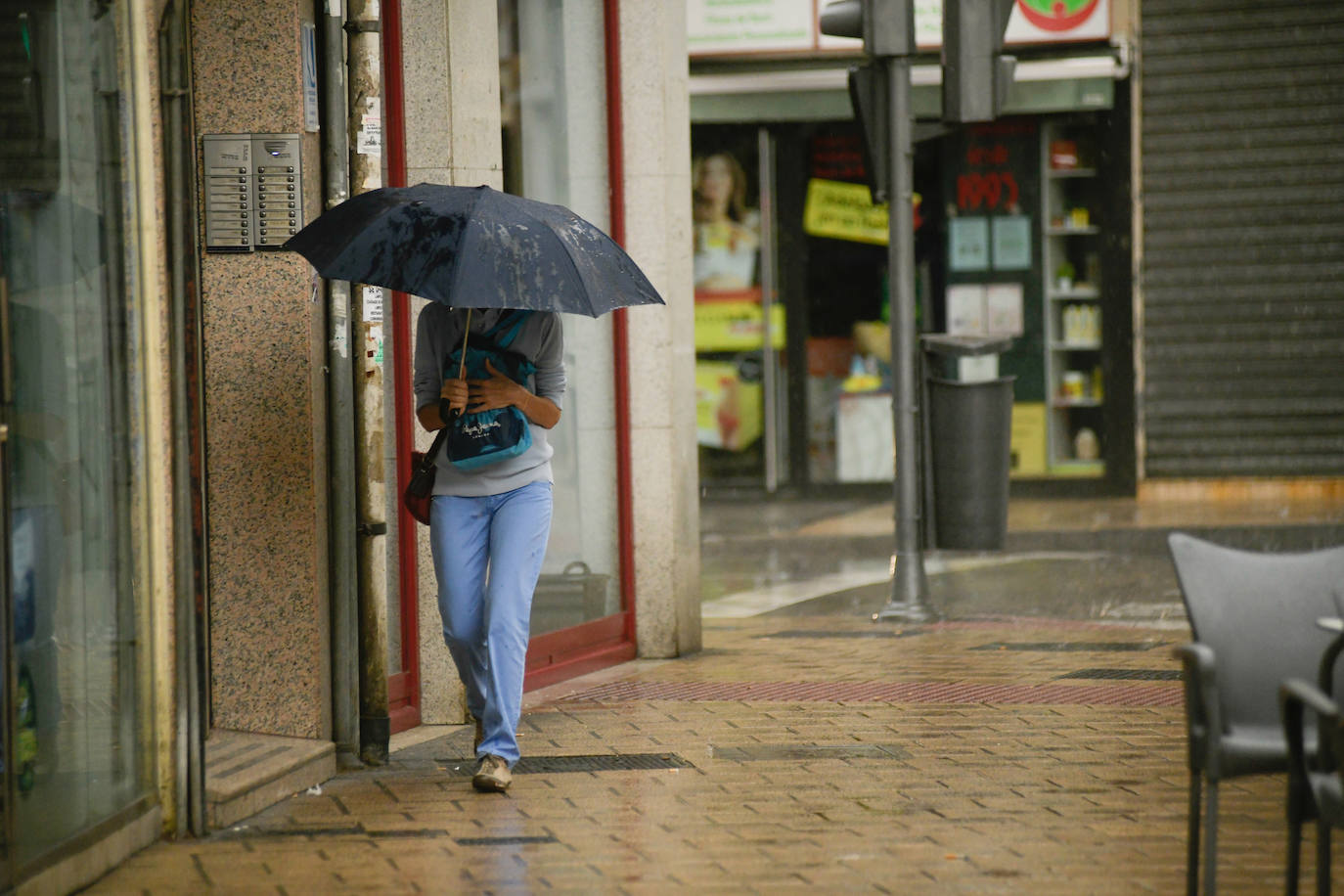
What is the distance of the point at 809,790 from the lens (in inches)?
231

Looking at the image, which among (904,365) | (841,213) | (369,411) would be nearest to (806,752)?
(369,411)

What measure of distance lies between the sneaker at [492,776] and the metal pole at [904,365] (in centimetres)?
426

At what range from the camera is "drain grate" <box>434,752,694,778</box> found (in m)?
6.28

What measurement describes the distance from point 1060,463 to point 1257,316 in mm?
2076

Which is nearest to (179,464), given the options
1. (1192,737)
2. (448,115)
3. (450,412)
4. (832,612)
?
(450,412)

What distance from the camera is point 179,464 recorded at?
5.44 meters

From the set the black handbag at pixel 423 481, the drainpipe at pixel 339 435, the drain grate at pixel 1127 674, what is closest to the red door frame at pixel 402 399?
the drainpipe at pixel 339 435

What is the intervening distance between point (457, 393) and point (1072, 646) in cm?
418

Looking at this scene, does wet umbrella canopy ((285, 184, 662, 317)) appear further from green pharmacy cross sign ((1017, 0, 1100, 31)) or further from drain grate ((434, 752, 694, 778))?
green pharmacy cross sign ((1017, 0, 1100, 31))

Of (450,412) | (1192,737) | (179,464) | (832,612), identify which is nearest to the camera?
(1192,737)

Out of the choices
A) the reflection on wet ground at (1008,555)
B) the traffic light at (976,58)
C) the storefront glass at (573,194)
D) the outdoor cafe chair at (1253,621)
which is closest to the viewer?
the outdoor cafe chair at (1253,621)

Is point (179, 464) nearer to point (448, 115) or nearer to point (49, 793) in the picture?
point (49, 793)

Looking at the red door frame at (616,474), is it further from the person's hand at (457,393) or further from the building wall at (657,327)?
the person's hand at (457,393)

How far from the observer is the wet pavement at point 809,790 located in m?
4.93
